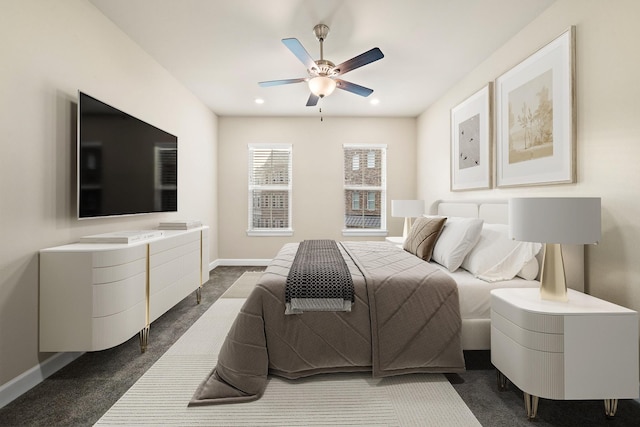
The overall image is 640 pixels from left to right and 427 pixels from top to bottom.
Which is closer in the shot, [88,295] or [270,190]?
[88,295]

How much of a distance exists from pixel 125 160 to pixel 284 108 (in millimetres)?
2818

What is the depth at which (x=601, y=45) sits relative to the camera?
1991 mm

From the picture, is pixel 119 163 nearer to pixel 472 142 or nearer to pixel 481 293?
pixel 481 293

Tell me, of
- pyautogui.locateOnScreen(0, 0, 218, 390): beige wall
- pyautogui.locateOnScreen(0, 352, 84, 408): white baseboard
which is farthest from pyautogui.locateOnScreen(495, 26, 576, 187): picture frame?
pyautogui.locateOnScreen(0, 352, 84, 408): white baseboard

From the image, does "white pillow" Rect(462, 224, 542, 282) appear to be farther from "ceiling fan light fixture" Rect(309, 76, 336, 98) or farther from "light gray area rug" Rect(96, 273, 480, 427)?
"ceiling fan light fixture" Rect(309, 76, 336, 98)

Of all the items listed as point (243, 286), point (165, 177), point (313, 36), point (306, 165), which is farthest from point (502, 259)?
point (306, 165)

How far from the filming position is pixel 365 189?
555 centimetres

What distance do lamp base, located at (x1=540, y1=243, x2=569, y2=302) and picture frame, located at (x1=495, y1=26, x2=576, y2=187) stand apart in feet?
2.57

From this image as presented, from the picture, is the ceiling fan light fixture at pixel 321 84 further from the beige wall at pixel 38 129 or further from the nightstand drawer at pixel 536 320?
the nightstand drawer at pixel 536 320

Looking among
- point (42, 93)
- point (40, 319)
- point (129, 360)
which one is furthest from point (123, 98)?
point (129, 360)

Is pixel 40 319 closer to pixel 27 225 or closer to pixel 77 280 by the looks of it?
pixel 77 280

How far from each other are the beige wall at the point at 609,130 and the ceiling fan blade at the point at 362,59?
1.33 metres

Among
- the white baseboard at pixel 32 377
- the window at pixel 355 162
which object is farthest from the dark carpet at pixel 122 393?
the window at pixel 355 162

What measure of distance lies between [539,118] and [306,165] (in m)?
3.59
